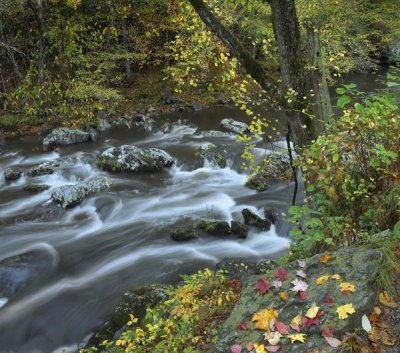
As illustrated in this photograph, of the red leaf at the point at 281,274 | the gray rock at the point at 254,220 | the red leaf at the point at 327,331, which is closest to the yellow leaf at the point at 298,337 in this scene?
the red leaf at the point at 327,331

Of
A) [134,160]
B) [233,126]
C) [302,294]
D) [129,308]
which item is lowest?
[129,308]

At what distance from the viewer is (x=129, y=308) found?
6.70 m

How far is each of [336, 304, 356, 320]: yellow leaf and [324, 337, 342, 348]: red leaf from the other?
0.19 m

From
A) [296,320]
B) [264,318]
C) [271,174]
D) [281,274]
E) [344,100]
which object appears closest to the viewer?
[296,320]

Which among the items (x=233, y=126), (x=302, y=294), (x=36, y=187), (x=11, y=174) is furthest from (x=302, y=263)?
(x=233, y=126)

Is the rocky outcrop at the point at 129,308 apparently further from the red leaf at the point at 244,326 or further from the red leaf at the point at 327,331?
the red leaf at the point at 327,331

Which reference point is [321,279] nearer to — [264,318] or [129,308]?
[264,318]

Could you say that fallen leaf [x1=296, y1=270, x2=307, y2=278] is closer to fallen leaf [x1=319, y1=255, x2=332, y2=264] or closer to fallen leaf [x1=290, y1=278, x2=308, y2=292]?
fallen leaf [x1=290, y1=278, x2=308, y2=292]

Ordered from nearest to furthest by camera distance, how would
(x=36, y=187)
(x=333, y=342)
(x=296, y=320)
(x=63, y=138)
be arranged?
(x=333, y=342)
(x=296, y=320)
(x=36, y=187)
(x=63, y=138)

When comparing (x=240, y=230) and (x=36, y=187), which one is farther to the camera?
(x=36, y=187)

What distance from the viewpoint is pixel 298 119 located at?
18.7 feet

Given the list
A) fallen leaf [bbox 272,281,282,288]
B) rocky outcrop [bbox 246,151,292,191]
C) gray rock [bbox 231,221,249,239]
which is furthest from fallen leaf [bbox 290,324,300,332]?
rocky outcrop [bbox 246,151,292,191]

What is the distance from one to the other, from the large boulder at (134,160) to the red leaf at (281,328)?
37.9 feet

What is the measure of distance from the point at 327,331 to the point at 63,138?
56.0ft
